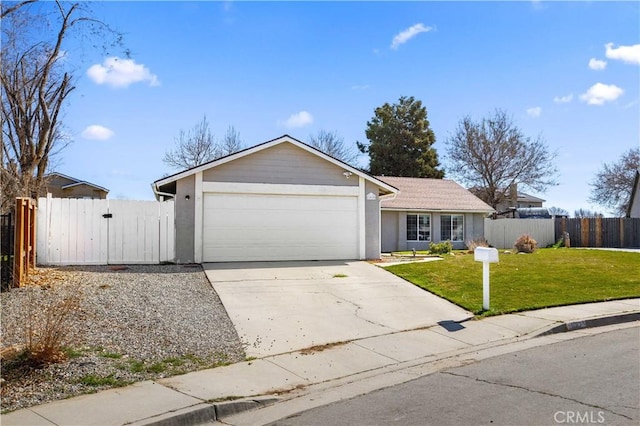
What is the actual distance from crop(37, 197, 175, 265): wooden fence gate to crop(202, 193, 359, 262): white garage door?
1.46 meters

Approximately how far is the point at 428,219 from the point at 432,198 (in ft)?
4.59

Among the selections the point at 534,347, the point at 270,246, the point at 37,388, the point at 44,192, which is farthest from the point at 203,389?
the point at 44,192

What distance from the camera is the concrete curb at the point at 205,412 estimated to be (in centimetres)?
526

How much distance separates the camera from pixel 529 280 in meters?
14.5

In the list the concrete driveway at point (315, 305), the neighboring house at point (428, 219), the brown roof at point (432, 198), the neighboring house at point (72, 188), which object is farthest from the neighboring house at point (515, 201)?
the neighboring house at point (72, 188)

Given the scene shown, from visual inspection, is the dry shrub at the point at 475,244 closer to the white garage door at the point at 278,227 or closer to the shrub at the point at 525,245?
the shrub at the point at 525,245

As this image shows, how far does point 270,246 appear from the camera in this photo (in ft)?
58.7

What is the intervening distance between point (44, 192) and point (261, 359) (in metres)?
23.8

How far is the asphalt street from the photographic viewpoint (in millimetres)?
5219

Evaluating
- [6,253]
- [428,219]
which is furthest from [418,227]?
[6,253]

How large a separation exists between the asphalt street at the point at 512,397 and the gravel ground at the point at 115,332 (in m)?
2.58

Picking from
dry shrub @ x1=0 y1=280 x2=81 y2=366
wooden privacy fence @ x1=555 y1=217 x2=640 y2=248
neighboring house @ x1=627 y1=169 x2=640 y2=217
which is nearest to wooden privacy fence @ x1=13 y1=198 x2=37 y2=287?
dry shrub @ x1=0 y1=280 x2=81 y2=366

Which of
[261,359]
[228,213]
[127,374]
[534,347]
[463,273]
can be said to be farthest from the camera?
[228,213]

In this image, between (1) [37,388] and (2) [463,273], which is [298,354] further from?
(2) [463,273]
